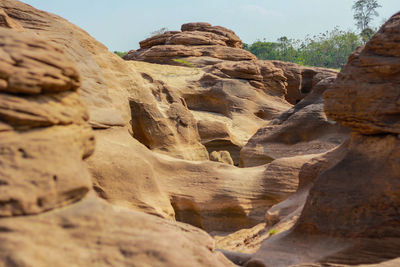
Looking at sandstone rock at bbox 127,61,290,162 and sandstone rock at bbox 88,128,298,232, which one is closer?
sandstone rock at bbox 88,128,298,232

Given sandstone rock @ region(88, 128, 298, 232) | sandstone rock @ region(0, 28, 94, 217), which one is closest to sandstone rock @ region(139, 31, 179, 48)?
sandstone rock @ region(88, 128, 298, 232)

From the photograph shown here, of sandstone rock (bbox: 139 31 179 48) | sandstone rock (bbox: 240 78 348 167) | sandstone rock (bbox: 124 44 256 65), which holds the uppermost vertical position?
sandstone rock (bbox: 139 31 179 48)

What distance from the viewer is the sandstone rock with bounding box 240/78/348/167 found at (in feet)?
38.8

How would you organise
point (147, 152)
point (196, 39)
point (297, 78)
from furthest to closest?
point (196, 39) → point (297, 78) → point (147, 152)

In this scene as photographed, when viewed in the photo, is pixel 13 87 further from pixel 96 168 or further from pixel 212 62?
pixel 212 62

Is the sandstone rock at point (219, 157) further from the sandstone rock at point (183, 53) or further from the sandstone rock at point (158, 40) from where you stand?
the sandstone rock at point (158, 40)

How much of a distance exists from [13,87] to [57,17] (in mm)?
6721

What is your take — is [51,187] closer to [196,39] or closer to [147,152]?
[147,152]

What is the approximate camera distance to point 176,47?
20125 mm

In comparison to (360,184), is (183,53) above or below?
above

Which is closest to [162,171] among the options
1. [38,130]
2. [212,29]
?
[38,130]

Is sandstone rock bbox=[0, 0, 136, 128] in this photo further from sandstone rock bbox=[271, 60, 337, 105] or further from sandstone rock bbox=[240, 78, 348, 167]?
sandstone rock bbox=[271, 60, 337, 105]

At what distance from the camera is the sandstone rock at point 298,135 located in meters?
11.8

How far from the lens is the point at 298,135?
12.4 metres
